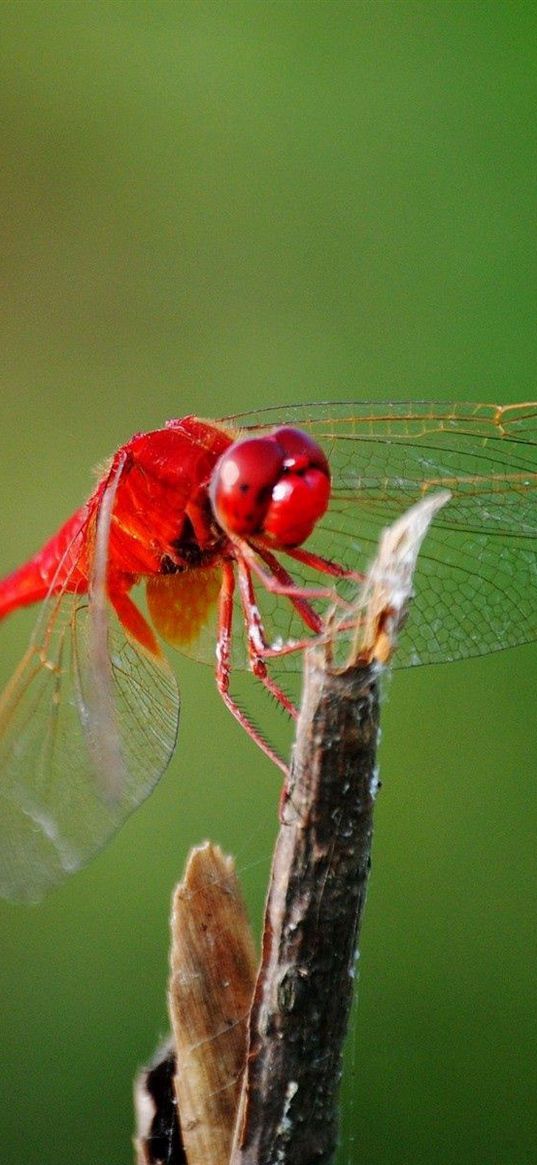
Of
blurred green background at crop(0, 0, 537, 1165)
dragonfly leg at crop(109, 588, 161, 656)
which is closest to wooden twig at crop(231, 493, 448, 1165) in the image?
dragonfly leg at crop(109, 588, 161, 656)

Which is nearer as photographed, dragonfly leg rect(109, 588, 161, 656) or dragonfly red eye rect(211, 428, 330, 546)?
dragonfly red eye rect(211, 428, 330, 546)

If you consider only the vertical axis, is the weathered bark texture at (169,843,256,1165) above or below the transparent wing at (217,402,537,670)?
below

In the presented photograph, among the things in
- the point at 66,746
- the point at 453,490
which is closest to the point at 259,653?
the point at 66,746

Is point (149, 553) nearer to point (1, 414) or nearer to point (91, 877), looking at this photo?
point (91, 877)

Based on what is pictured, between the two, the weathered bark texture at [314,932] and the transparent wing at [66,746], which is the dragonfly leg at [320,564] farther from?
the weathered bark texture at [314,932]

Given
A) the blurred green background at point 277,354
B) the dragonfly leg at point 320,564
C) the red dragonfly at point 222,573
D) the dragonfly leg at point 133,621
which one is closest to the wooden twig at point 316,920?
the red dragonfly at point 222,573

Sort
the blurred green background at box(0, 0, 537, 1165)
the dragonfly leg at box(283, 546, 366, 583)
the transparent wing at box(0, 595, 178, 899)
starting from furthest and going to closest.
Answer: the blurred green background at box(0, 0, 537, 1165)
the dragonfly leg at box(283, 546, 366, 583)
the transparent wing at box(0, 595, 178, 899)

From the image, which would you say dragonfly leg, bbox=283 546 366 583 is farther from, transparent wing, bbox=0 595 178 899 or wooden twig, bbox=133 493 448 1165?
wooden twig, bbox=133 493 448 1165

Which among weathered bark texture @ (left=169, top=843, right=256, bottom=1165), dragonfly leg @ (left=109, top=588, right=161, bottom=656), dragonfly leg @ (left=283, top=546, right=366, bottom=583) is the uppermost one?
dragonfly leg @ (left=283, top=546, right=366, bottom=583)
